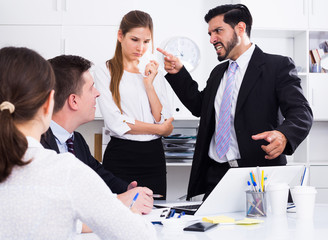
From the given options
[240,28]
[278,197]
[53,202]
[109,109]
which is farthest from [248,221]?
[240,28]

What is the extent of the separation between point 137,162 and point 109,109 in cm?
35

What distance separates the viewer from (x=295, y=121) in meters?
2.10

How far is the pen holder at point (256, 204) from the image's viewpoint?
1565 mm

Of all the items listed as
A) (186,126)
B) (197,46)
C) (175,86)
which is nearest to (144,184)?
(175,86)

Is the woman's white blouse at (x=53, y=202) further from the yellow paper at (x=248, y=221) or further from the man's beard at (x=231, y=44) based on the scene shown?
the man's beard at (x=231, y=44)

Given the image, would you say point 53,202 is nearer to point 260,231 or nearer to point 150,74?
point 260,231

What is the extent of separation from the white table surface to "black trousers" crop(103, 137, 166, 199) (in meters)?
1.07

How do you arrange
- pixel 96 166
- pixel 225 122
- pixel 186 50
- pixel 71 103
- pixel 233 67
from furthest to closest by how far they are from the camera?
pixel 186 50 < pixel 233 67 < pixel 225 122 < pixel 96 166 < pixel 71 103

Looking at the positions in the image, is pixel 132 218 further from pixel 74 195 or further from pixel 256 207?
pixel 256 207

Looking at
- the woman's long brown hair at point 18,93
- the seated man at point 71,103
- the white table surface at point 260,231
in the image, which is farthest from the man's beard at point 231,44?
the woman's long brown hair at point 18,93

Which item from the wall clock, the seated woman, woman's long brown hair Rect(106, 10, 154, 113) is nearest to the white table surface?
the seated woman

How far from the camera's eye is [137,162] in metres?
2.54

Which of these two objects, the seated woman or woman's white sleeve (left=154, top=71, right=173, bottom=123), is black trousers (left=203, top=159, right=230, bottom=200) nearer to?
woman's white sleeve (left=154, top=71, right=173, bottom=123)

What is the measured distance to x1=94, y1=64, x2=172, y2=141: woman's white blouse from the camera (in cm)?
250
